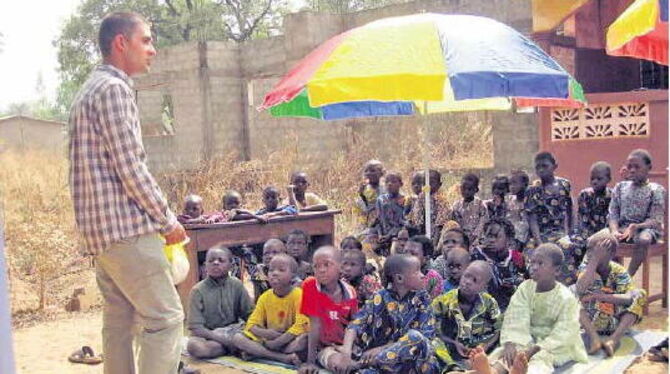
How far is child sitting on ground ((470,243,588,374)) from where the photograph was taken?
4.19m

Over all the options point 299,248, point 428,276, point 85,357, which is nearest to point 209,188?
point 299,248

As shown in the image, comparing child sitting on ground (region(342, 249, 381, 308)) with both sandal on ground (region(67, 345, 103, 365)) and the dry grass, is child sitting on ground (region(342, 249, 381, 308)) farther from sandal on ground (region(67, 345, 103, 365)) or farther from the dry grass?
the dry grass

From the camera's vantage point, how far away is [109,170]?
3.17 meters

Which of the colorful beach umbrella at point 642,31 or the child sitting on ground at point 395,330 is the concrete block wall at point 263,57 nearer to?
the colorful beach umbrella at point 642,31

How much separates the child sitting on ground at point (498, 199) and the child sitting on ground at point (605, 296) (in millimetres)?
1308

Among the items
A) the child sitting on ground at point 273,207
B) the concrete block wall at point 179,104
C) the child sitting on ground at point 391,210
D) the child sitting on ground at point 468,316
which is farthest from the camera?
the concrete block wall at point 179,104

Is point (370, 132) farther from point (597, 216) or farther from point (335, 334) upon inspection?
point (335, 334)

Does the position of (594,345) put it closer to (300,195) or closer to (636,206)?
(636,206)

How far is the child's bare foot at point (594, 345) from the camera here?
4574 millimetres

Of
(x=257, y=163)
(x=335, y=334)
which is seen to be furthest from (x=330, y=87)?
(x=257, y=163)

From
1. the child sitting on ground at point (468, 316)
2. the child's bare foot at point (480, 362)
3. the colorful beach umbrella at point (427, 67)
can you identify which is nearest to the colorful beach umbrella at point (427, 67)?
the colorful beach umbrella at point (427, 67)

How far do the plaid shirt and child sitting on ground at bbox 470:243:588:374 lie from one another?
A: 2.21 meters

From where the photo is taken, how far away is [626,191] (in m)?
5.69

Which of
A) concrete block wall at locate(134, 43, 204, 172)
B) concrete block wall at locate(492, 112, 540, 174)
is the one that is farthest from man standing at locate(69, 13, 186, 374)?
concrete block wall at locate(134, 43, 204, 172)
